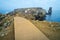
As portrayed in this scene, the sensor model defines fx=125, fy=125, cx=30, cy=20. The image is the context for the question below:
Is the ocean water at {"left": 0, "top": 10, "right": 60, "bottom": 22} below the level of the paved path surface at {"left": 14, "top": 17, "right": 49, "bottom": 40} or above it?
above

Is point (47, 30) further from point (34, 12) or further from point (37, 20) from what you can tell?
point (34, 12)

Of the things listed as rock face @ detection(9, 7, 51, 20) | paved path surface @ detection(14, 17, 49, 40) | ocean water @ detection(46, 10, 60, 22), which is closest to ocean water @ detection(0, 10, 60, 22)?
ocean water @ detection(46, 10, 60, 22)

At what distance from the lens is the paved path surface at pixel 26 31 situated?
2.46m

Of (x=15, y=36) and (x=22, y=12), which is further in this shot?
(x=22, y=12)

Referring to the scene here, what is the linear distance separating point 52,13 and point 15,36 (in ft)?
2.89

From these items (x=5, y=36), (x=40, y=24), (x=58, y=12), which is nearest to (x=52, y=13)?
(x=58, y=12)

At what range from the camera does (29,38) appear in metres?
2.47

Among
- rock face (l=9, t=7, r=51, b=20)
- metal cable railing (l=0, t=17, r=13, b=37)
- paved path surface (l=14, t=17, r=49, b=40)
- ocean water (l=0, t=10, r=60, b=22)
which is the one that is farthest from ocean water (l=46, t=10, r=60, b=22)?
metal cable railing (l=0, t=17, r=13, b=37)

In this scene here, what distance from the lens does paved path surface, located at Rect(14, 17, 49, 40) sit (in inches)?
97.0

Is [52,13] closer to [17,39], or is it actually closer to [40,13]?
[40,13]

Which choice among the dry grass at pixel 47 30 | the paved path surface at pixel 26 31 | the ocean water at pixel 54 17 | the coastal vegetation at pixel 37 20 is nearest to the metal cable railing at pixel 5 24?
the coastal vegetation at pixel 37 20

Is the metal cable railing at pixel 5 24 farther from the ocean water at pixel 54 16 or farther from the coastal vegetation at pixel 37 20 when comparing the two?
the ocean water at pixel 54 16

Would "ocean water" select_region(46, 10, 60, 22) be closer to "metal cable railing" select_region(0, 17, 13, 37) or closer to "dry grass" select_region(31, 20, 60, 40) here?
"dry grass" select_region(31, 20, 60, 40)

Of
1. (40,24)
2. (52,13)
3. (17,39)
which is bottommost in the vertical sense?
(17,39)
